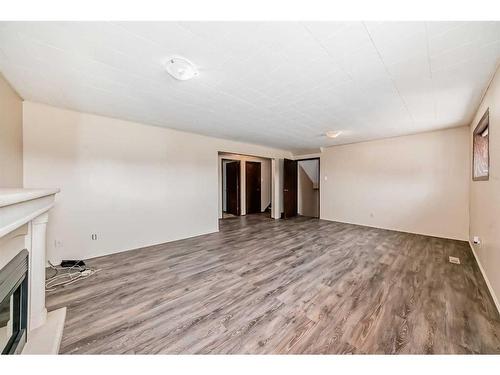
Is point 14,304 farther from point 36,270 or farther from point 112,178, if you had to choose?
point 112,178

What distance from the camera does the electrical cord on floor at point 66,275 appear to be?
213 cm

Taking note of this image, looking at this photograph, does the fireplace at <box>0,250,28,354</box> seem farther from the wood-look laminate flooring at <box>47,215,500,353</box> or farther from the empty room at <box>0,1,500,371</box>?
the wood-look laminate flooring at <box>47,215,500,353</box>

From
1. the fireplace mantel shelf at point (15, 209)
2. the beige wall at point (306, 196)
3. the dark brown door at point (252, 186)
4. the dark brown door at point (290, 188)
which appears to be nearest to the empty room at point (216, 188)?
the fireplace mantel shelf at point (15, 209)

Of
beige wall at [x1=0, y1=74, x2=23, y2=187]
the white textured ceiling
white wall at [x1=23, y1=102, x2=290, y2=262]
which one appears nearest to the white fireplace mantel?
beige wall at [x1=0, y1=74, x2=23, y2=187]

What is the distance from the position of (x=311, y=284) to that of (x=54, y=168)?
3.71m

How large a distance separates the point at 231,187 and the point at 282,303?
526 cm

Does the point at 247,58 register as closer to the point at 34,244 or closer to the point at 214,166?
the point at 34,244

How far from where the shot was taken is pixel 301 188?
674 centimetres

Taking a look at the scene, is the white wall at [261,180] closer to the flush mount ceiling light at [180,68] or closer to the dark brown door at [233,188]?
the dark brown door at [233,188]

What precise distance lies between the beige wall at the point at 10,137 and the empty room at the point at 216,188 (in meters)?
0.04

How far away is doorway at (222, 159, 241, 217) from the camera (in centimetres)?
658

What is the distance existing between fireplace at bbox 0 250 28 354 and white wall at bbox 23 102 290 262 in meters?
1.72

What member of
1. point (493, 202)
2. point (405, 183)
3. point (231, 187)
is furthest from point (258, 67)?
point (231, 187)
